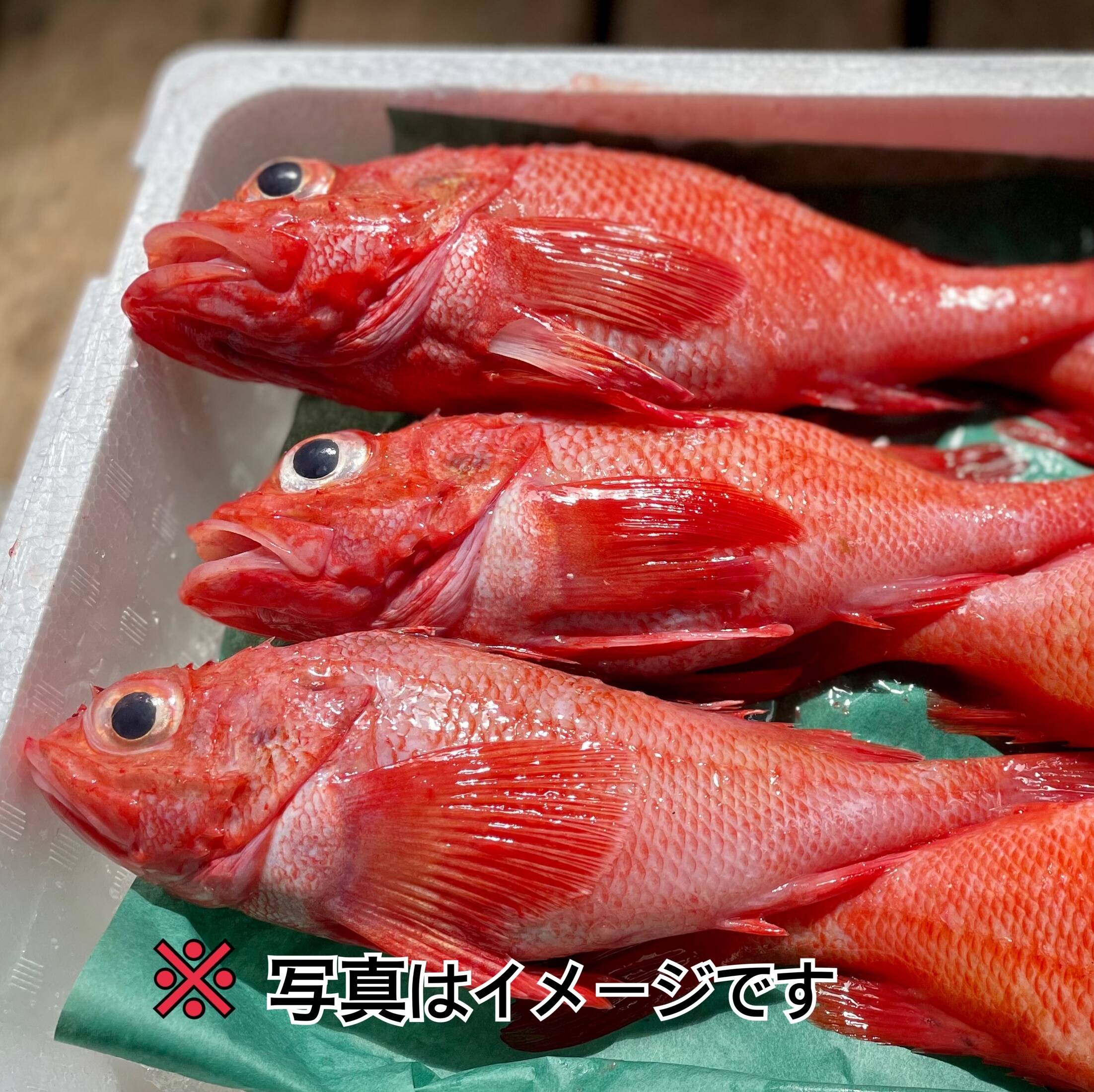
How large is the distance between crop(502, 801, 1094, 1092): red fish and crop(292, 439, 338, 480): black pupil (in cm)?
85

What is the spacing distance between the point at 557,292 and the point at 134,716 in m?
0.87

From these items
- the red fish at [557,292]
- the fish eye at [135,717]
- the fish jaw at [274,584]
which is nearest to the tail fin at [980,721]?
the red fish at [557,292]

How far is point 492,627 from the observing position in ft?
5.13

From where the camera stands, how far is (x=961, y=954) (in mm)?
1478

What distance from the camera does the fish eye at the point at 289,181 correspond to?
1.72 metres

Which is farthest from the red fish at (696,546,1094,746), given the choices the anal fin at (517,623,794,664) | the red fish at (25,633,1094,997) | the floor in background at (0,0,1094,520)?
the floor in background at (0,0,1094,520)

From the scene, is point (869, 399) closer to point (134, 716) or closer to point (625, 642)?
point (625, 642)

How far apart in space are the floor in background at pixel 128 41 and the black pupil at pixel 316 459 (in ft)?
6.14

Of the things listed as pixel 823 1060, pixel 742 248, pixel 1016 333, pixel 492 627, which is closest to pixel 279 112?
pixel 742 248

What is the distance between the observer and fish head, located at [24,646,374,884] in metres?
1.35

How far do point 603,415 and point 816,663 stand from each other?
57 centimetres

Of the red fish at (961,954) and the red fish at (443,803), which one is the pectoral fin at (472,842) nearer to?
the red fish at (443,803)

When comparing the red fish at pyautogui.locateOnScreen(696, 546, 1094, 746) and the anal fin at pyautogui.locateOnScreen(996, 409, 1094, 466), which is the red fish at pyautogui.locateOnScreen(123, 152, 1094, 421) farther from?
the red fish at pyautogui.locateOnScreen(696, 546, 1094, 746)

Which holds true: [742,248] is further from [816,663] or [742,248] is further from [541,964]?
[541,964]
